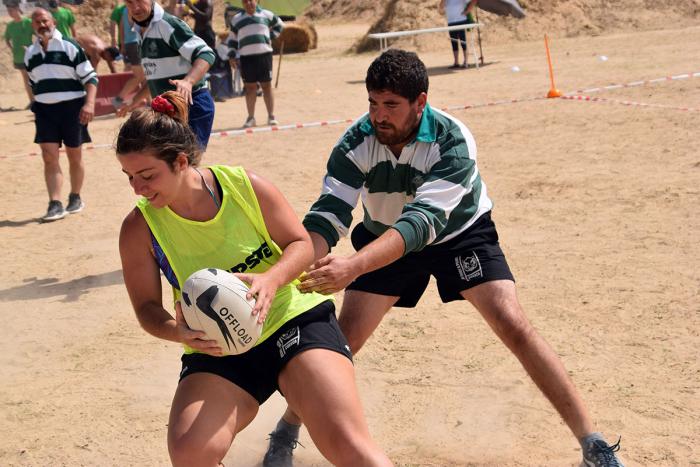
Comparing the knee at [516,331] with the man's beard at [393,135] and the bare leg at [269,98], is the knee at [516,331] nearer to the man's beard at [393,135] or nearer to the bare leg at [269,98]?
the man's beard at [393,135]

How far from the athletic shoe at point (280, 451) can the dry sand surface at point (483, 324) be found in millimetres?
126

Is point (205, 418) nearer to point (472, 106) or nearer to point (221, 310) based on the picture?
point (221, 310)

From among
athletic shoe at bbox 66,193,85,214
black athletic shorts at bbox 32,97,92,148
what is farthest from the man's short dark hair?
athletic shoe at bbox 66,193,85,214

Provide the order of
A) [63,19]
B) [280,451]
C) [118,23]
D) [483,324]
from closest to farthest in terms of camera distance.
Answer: [280,451]
[483,324]
[63,19]
[118,23]

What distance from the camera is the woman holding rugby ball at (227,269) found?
11.4 feet

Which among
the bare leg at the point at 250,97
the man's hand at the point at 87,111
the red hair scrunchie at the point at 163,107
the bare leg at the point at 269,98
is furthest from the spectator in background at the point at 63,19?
the red hair scrunchie at the point at 163,107

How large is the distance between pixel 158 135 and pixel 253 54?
39.1 ft

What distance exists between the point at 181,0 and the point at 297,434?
15096 mm

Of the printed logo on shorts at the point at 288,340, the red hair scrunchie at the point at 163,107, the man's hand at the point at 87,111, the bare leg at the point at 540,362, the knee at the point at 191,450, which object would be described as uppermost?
the red hair scrunchie at the point at 163,107

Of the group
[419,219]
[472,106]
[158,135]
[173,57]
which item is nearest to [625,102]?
[472,106]

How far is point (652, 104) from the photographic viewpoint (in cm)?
1361

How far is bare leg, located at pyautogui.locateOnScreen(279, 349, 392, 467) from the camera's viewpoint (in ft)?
11.1

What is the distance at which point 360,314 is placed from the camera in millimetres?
4633

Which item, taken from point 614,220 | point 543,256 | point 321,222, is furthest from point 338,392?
point 614,220
